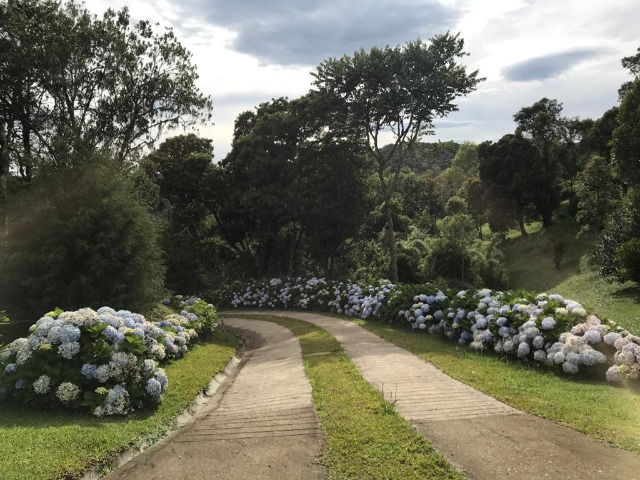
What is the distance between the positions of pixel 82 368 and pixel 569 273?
1122 inches

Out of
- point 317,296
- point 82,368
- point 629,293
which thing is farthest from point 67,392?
point 629,293

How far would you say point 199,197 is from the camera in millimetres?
28578

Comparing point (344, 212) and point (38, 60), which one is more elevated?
point (38, 60)

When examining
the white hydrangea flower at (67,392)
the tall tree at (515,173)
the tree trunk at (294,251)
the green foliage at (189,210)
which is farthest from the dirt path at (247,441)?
the tall tree at (515,173)

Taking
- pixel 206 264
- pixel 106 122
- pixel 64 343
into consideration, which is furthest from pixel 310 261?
pixel 64 343

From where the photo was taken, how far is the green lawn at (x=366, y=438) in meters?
4.04

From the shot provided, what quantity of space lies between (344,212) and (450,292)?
12.5m

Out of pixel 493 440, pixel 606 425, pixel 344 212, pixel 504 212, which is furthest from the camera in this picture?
pixel 504 212

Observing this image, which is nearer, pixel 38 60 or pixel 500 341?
pixel 500 341

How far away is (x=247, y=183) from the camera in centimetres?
2764

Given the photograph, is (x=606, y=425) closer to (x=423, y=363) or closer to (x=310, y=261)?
(x=423, y=363)

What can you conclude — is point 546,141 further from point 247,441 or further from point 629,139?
point 247,441

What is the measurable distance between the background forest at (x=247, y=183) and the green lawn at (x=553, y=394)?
26.6 feet

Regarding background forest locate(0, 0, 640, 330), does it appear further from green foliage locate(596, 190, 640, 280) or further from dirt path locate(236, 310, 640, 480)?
dirt path locate(236, 310, 640, 480)
